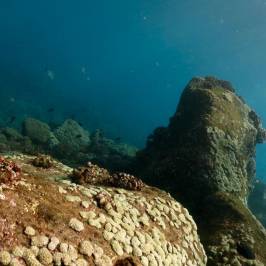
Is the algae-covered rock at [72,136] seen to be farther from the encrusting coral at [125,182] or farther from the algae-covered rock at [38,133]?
the encrusting coral at [125,182]

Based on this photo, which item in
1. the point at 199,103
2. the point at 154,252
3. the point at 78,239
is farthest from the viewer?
the point at 199,103

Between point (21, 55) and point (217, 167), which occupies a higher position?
point (21, 55)

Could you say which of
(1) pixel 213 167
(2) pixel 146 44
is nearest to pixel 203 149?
(1) pixel 213 167

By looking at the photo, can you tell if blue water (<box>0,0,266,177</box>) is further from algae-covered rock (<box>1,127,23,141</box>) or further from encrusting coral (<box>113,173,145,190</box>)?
encrusting coral (<box>113,173,145,190</box>)

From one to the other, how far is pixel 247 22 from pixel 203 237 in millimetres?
71154

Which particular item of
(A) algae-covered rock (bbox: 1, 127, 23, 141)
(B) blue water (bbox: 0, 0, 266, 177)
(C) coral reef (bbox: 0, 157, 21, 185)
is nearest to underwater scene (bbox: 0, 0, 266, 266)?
(C) coral reef (bbox: 0, 157, 21, 185)

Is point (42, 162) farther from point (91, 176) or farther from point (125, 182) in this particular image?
point (125, 182)

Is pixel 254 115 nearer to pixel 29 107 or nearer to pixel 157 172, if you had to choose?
pixel 157 172

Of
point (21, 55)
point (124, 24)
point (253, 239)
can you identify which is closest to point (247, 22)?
point (253, 239)

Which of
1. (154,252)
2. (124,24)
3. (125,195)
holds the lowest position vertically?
(154,252)

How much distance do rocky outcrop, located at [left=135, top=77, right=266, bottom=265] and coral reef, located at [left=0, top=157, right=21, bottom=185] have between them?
6739 millimetres

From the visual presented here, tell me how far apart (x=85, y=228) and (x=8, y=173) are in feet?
5.46

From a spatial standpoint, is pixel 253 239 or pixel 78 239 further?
pixel 253 239

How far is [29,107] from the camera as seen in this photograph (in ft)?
218
